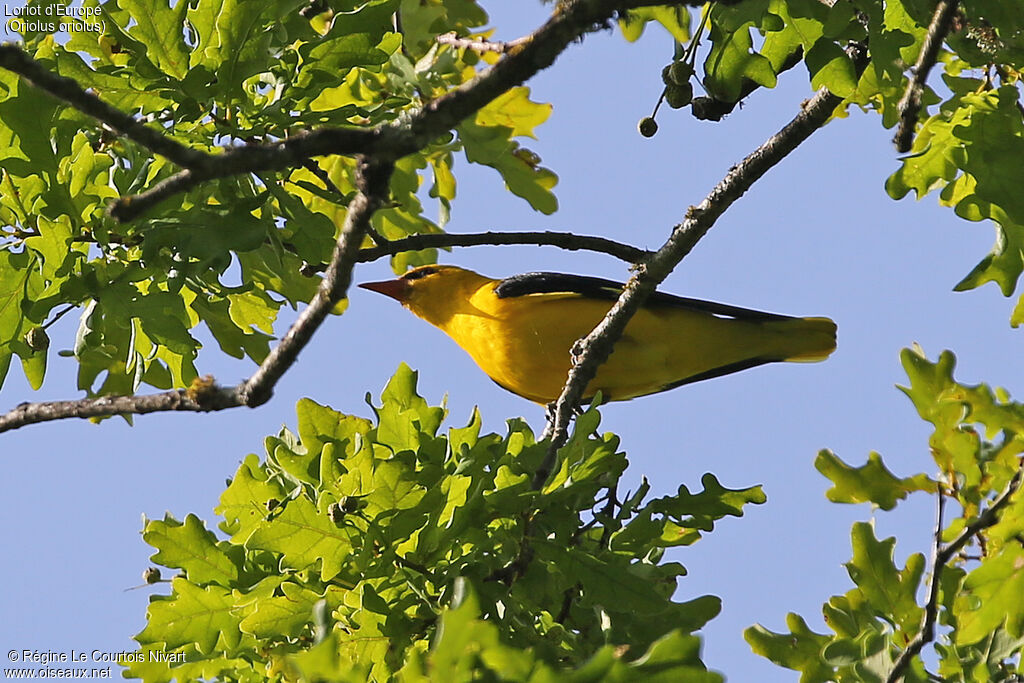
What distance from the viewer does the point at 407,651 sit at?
3025mm

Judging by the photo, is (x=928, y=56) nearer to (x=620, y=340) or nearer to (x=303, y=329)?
(x=303, y=329)

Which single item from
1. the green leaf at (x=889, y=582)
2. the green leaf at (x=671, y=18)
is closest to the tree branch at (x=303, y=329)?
the green leaf at (x=889, y=582)

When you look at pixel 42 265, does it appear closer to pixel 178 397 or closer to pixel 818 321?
pixel 178 397

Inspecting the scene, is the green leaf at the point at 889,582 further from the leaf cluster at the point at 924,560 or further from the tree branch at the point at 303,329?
the tree branch at the point at 303,329

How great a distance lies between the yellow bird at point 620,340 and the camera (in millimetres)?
5668

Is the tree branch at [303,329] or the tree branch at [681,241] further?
the tree branch at [681,241]

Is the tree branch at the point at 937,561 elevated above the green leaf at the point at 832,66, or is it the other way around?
the green leaf at the point at 832,66

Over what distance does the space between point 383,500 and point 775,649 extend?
150 centimetres

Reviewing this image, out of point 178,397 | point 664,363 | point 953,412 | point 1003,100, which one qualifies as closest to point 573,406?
point 664,363

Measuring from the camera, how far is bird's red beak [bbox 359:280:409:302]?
7031 mm

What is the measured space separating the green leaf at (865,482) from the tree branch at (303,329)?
7.43 feet

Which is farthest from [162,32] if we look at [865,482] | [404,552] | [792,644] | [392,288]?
[392,288]

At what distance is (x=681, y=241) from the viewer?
13.5 ft

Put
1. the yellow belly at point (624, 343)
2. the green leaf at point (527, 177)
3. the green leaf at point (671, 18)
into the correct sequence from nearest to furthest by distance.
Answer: the green leaf at point (671, 18) < the green leaf at point (527, 177) < the yellow belly at point (624, 343)
